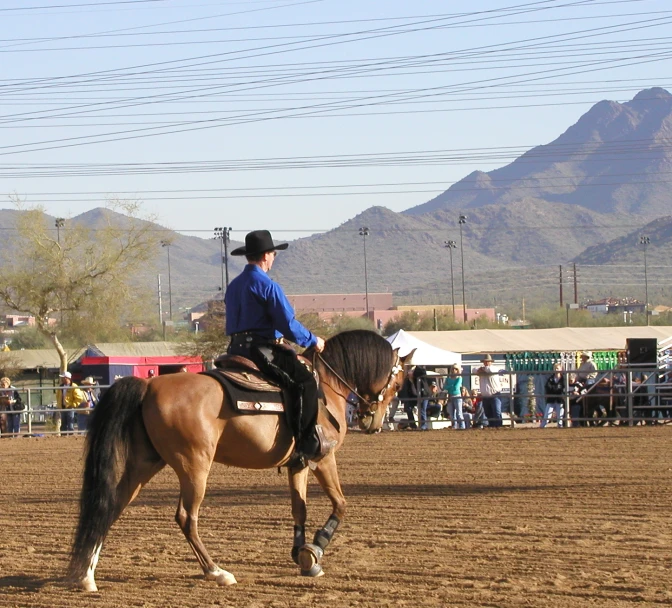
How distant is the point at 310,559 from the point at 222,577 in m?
0.59

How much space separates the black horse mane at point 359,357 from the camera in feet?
26.4

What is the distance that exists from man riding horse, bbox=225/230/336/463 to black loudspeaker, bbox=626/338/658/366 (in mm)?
18837

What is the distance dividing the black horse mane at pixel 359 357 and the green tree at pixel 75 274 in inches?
1214

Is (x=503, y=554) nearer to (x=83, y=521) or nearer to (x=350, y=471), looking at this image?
(x=83, y=521)

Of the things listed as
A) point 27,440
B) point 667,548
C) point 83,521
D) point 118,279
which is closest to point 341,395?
point 83,521

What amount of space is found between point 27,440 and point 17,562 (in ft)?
50.2

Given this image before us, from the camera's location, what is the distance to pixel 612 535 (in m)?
8.46

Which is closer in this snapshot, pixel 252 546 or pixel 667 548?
pixel 667 548

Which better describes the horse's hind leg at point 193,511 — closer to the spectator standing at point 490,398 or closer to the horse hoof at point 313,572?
the horse hoof at point 313,572

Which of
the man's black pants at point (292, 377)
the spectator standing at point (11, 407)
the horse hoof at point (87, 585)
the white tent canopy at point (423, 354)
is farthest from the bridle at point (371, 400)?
the white tent canopy at point (423, 354)

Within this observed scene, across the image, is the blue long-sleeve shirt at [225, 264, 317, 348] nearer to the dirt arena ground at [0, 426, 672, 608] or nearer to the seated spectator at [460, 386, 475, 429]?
the dirt arena ground at [0, 426, 672, 608]

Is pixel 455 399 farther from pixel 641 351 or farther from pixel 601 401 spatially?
pixel 641 351

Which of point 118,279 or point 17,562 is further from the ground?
point 118,279

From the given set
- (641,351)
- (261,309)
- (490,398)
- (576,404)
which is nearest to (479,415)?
(490,398)
